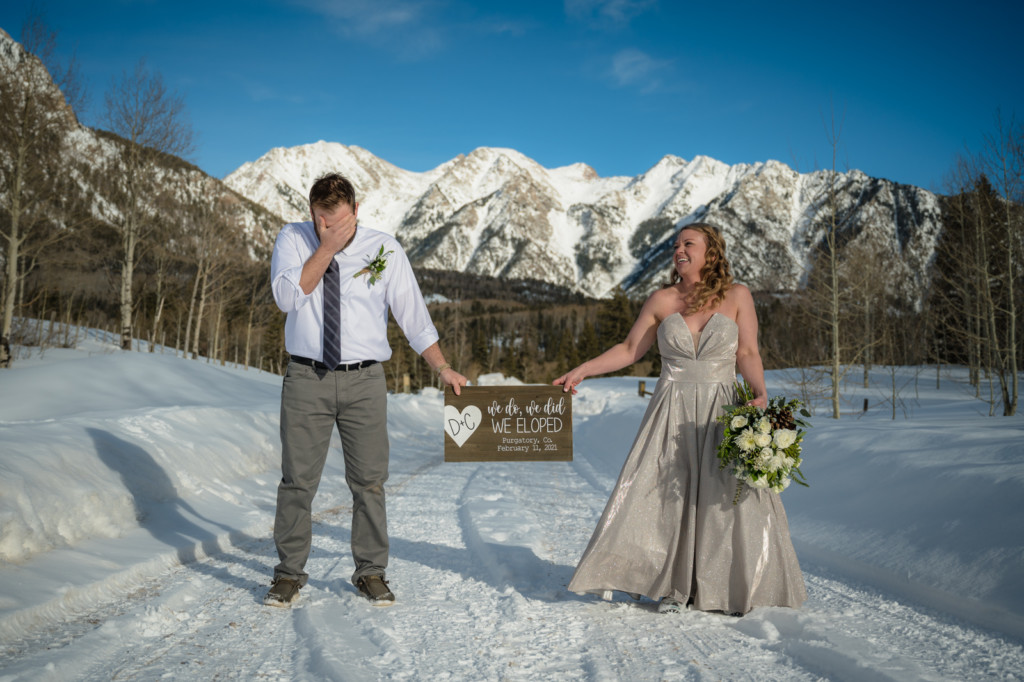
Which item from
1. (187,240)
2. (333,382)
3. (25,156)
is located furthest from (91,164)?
(333,382)

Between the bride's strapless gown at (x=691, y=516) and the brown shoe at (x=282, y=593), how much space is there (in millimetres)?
1577

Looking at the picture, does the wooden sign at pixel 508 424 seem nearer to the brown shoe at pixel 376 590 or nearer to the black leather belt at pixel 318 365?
the black leather belt at pixel 318 365

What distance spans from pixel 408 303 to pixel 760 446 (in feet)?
7.30

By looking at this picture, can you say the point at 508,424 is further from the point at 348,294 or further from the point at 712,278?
the point at 712,278

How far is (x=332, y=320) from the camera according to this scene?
144 inches

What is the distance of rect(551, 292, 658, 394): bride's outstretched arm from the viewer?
4035 mm

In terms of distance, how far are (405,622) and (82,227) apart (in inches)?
697

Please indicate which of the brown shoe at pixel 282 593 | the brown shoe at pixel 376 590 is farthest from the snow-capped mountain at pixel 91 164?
the brown shoe at pixel 376 590

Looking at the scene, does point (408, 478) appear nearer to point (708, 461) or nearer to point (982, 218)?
point (708, 461)

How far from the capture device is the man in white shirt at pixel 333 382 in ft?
11.9

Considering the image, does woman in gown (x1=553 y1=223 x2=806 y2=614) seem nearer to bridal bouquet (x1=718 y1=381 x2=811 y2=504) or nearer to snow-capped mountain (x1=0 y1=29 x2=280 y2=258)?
bridal bouquet (x1=718 y1=381 x2=811 y2=504)

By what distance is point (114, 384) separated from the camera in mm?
12508

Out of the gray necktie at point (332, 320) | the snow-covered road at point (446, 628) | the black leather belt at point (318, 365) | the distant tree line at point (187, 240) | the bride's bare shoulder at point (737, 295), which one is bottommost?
the snow-covered road at point (446, 628)

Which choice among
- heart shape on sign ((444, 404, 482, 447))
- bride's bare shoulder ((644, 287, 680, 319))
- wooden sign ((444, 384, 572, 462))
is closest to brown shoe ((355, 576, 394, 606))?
wooden sign ((444, 384, 572, 462))
